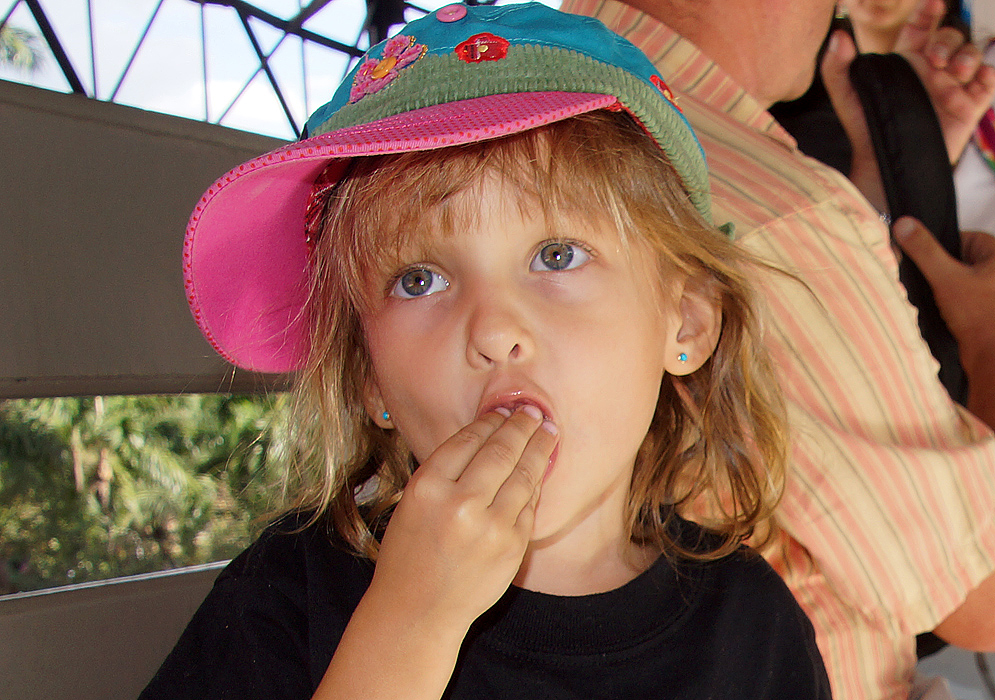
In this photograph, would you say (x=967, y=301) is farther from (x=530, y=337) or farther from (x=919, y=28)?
(x=530, y=337)

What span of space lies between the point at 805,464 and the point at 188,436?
Answer: 0.79m

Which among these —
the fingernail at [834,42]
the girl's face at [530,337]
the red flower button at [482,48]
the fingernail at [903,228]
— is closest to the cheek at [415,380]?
the girl's face at [530,337]

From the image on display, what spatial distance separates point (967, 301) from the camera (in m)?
1.59

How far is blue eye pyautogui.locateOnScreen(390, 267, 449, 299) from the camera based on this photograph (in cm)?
80

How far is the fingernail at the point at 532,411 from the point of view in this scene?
2.39 ft

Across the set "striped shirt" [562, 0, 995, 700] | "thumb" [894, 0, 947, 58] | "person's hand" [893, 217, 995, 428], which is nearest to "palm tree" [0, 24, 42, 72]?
"striped shirt" [562, 0, 995, 700]

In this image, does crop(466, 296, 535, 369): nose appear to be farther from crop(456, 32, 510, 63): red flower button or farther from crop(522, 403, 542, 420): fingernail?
crop(456, 32, 510, 63): red flower button

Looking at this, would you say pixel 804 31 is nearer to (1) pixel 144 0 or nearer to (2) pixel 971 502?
(2) pixel 971 502

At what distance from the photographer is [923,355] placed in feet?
3.67

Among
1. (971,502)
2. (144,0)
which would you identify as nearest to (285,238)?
(971,502)

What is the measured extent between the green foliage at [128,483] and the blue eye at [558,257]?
480 mm

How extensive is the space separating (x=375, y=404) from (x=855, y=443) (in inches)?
23.0

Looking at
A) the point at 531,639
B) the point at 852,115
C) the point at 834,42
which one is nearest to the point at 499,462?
the point at 531,639

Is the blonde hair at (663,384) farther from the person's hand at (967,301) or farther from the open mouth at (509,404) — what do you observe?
the person's hand at (967,301)
